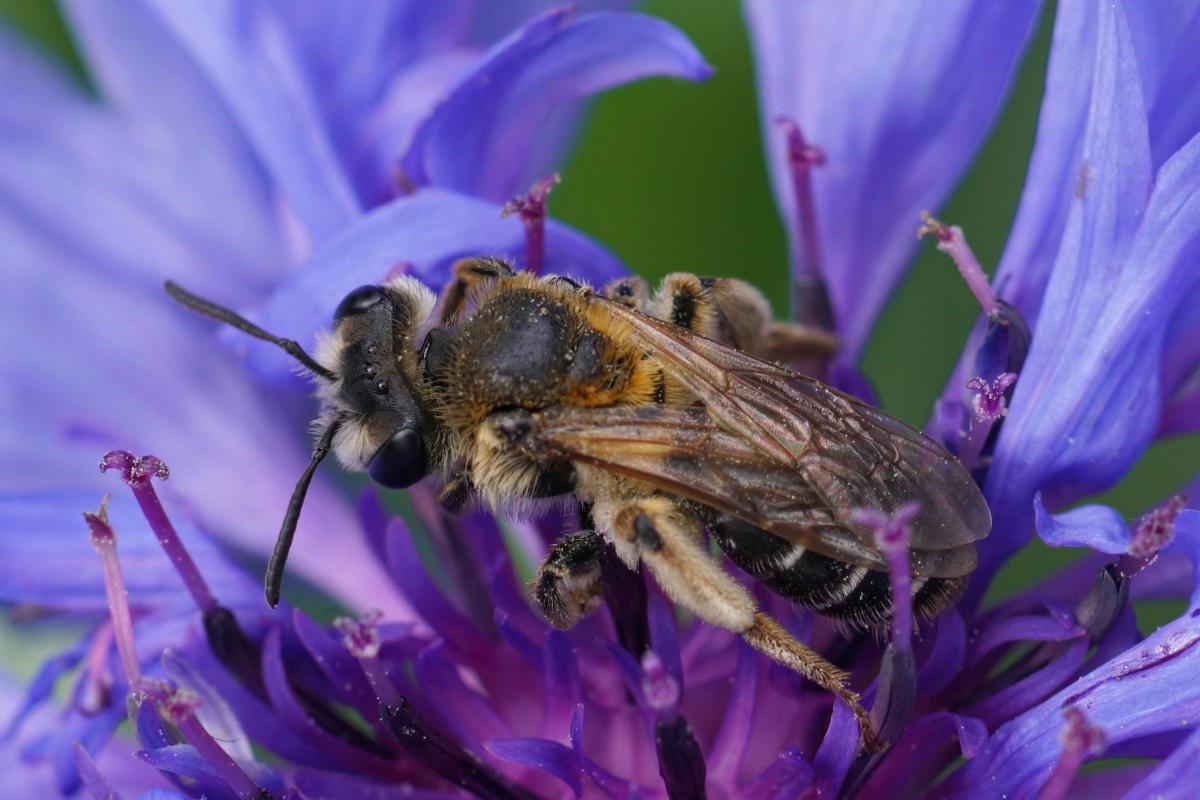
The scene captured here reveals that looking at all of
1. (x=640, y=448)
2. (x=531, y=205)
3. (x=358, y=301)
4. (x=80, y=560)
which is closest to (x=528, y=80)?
(x=531, y=205)

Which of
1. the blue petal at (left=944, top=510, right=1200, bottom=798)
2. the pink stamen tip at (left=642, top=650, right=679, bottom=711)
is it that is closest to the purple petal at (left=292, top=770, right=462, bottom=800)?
the pink stamen tip at (left=642, top=650, right=679, bottom=711)

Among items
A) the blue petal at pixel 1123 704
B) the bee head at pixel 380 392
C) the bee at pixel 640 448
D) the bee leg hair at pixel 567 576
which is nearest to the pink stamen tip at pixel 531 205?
the bee at pixel 640 448

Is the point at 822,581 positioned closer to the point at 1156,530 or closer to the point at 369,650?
the point at 1156,530

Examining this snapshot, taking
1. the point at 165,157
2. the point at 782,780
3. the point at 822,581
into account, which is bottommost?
the point at 782,780

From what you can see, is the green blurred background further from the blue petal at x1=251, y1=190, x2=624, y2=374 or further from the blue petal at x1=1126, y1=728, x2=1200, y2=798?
the blue petal at x1=1126, y1=728, x2=1200, y2=798

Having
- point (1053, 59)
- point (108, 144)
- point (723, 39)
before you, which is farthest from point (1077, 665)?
point (108, 144)

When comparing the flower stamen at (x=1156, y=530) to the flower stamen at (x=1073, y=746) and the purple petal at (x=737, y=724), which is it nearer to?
the flower stamen at (x=1073, y=746)
